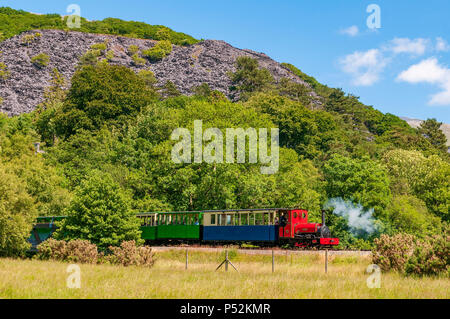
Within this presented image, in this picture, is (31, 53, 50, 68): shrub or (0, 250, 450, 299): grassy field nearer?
(0, 250, 450, 299): grassy field

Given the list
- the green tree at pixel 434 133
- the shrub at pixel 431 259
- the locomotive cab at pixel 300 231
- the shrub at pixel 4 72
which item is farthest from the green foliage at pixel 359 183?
the shrub at pixel 4 72

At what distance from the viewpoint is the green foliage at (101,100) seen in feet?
298

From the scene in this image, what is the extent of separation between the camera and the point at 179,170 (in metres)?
55.8

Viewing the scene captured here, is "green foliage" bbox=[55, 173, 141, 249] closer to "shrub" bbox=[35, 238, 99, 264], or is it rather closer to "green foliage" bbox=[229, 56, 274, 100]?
"shrub" bbox=[35, 238, 99, 264]

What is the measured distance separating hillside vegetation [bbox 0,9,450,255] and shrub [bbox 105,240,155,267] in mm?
7915

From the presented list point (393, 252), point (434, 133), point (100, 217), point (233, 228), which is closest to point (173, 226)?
point (233, 228)

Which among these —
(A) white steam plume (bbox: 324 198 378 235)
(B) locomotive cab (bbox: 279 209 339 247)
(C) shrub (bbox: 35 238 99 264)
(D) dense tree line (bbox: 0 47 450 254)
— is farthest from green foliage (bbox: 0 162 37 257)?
(A) white steam plume (bbox: 324 198 378 235)

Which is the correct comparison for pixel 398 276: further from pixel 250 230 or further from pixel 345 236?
pixel 345 236

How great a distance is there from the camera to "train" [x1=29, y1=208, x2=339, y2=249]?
3872 cm

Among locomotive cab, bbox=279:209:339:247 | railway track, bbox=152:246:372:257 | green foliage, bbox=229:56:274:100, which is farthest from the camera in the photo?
green foliage, bbox=229:56:274:100

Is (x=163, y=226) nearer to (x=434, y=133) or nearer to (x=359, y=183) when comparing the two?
(x=359, y=183)
